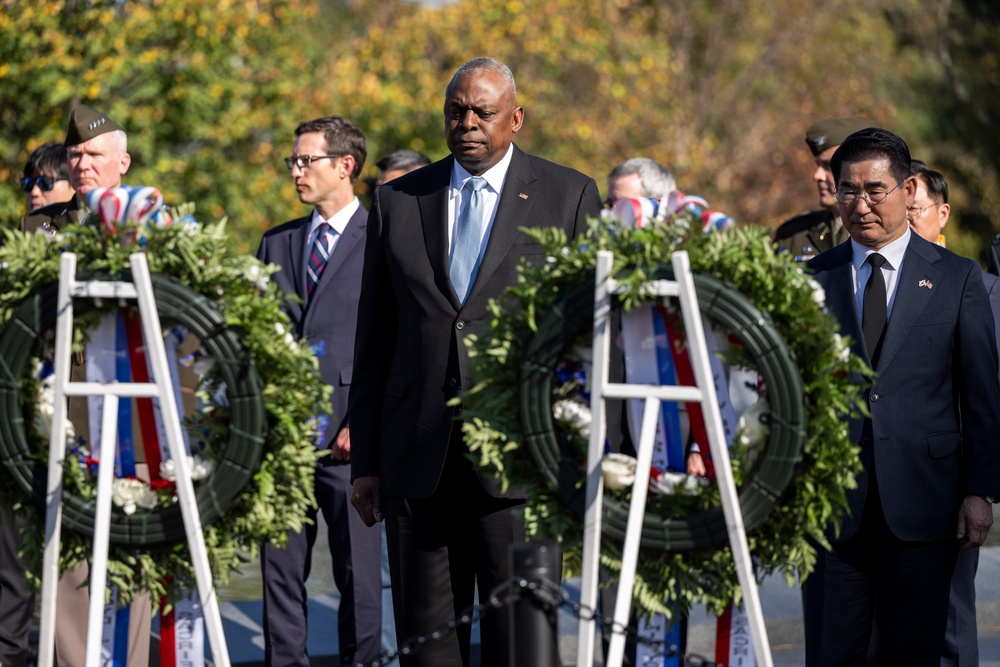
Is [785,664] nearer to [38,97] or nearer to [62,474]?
[62,474]

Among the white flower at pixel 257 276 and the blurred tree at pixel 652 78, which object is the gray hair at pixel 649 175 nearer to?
the white flower at pixel 257 276

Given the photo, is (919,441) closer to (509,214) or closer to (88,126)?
(509,214)

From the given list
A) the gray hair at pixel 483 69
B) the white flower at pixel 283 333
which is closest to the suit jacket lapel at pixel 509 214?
the gray hair at pixel 483 69

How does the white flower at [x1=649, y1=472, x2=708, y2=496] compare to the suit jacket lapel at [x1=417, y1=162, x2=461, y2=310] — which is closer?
the white flower at [x1=649, y1=472, x2=708, y2=496]

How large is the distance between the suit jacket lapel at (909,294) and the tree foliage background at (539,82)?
9.78m

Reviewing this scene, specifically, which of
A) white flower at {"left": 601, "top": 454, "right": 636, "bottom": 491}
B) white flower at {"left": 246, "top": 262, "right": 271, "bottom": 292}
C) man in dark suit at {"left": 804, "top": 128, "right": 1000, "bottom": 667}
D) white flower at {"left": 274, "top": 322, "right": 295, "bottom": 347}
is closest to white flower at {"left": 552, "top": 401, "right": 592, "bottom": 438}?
white flower at {"left": 601, "top": 454, "right": 636, "bottom": 491}

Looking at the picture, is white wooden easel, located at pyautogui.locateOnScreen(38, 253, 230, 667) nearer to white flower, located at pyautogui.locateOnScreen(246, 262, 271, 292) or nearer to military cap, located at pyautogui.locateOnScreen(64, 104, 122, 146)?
white flower, located at pyautogui.locateOnScreen(246, 262, 271, 292)

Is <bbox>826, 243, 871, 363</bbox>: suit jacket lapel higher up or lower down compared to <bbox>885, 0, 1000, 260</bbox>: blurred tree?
lower down

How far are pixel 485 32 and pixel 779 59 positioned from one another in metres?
5.93

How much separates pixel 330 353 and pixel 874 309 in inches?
102

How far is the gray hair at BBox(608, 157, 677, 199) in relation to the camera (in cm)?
662

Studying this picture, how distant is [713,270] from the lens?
349 centimetres

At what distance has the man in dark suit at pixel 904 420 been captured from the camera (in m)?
4.30

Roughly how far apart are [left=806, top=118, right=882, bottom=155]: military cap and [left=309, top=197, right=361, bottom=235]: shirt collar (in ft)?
7.45
